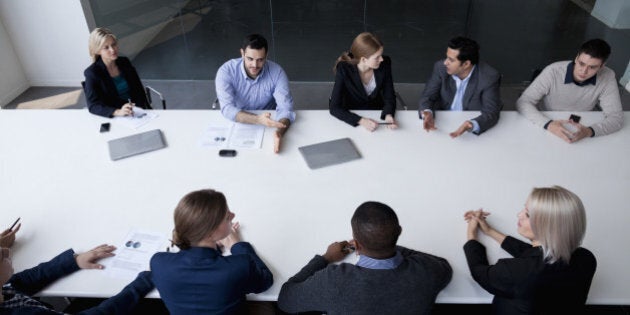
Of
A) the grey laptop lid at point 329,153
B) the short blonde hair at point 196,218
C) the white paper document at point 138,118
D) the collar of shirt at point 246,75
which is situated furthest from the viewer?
the collar of shirt at point 246,75

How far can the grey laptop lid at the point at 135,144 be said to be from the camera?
8.15 ft

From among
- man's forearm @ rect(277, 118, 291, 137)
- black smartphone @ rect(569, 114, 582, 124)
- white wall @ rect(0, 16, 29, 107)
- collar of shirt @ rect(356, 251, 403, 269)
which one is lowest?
white wall @ rect(0, 16, 29, 107)

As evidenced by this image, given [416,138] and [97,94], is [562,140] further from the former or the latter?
[97,94]

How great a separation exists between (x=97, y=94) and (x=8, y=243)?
55.6 inches

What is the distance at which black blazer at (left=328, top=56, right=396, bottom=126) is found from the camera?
3.06m

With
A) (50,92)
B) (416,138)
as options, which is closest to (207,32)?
(50,92)

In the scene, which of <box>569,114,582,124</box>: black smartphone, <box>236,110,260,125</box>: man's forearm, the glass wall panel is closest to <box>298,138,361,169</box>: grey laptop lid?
<box>236,110,260,125</box>: man's forearm

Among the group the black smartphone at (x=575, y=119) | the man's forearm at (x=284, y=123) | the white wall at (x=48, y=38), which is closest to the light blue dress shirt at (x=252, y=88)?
the man's forearm at (x=284, y=123)

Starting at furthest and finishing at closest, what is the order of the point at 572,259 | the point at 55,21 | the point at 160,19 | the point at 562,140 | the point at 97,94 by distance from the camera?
the point at 160,19, the point at 55,21, the point at 97,94, the point at 562,140, the point at 572,259

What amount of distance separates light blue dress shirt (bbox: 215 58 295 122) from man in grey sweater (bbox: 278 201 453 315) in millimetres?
1518

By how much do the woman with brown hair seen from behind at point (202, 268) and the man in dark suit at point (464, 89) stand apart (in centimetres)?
162

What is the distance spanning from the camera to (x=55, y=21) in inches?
185

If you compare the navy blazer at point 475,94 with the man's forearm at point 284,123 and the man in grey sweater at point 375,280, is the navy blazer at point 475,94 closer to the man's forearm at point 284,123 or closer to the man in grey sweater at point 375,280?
the man's forearm at point 284,123

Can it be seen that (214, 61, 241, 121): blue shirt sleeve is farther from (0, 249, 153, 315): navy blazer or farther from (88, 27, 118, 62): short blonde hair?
(0, 249, 153, 315): navy blazer
